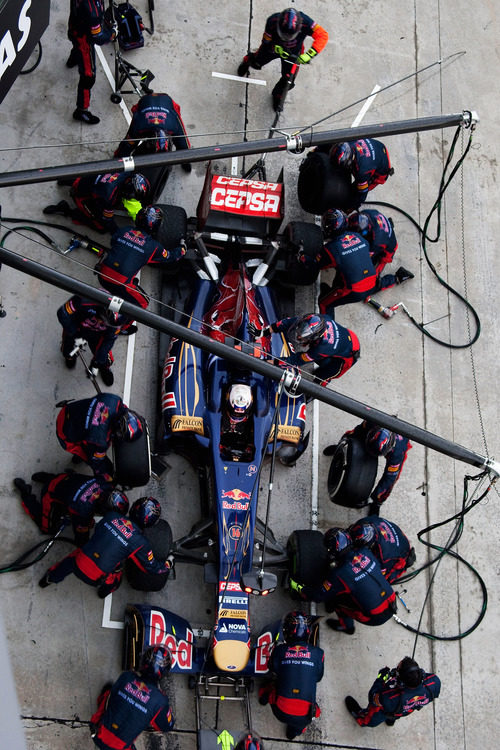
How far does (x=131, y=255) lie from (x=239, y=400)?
1.85 metres

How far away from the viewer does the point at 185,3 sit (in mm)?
12289

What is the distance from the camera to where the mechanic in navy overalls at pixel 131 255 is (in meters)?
9.56

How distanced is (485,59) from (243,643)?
877 centimetres

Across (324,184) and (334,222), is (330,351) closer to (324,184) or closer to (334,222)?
(334,222)

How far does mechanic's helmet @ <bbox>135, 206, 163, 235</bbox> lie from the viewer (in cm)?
973

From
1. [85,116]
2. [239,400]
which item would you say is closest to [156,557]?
[239,400]

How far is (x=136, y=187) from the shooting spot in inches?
388

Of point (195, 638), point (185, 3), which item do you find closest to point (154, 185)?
point (185, 3)

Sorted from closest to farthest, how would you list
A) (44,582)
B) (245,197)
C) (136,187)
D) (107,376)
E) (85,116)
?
(44,582) → (136,187) → (107,376) → (245,197) → (85,116)

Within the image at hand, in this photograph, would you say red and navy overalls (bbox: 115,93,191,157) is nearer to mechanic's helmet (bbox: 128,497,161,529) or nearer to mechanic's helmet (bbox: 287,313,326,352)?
mechanic's helmet (bbox: 287,313,326,352)

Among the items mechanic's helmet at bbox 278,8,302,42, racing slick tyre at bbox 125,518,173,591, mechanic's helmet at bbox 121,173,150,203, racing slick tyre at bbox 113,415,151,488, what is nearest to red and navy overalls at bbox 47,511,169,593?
racing slick tyre at bbox 125,518,173,591

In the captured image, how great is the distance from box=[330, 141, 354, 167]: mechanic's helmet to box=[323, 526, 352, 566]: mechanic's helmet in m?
4.02

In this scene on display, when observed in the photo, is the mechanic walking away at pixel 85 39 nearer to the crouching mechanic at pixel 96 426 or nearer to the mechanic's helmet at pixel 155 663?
the crouching mechanic at pixel 96 426

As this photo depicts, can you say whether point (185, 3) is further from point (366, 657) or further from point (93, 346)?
point (366, 657)
